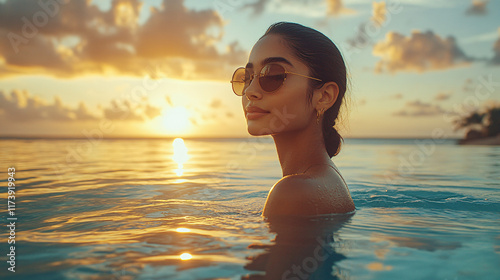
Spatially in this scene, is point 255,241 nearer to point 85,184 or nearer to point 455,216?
point 455,216

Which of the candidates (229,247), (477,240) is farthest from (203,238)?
(477,240)

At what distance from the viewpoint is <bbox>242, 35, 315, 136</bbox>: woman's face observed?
3.18m

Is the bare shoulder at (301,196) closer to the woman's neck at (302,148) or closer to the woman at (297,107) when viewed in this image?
the woman at (297,107)

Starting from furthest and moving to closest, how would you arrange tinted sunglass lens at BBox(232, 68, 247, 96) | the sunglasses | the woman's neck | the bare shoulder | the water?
tinted sunglass lens at BBox(232, 68, 247, 96)
the woman's neck
the sunglasses
the bare shoulder
the water

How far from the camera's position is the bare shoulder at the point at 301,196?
2951mm

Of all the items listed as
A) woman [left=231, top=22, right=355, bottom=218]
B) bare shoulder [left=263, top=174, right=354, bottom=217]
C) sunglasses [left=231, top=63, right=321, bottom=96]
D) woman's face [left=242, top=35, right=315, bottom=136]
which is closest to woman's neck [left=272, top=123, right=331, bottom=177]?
woman [left=231, top=22, right=355, bottom=218]

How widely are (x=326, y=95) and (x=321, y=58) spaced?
0.33 m

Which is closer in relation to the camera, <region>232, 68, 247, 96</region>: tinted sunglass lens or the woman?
the woman

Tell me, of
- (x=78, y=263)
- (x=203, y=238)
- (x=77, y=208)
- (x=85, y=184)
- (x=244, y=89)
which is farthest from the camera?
(x=85, y=184)

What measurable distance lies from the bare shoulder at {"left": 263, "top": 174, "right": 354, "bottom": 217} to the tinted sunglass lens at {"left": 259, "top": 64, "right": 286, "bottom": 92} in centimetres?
75

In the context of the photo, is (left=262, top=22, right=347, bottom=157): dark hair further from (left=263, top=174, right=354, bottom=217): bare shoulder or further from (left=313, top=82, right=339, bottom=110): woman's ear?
(left=263, top=174, right=354, bottom=217): bare shoulder

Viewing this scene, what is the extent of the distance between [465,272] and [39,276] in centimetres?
241

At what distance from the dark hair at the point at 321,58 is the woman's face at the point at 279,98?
70 millimetres

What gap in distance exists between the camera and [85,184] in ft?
21.7
